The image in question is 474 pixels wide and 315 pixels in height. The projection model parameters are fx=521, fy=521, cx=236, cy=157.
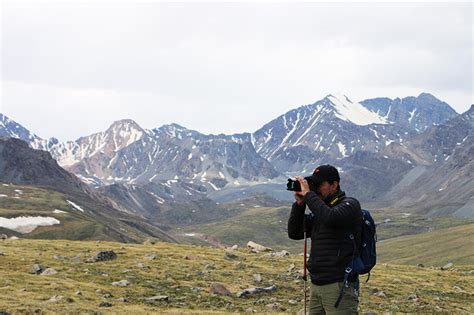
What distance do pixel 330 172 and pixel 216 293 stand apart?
69.0ft

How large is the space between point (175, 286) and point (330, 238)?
2311cm

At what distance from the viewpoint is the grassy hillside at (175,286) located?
26.2 meters

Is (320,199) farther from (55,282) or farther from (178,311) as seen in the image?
(55,282)

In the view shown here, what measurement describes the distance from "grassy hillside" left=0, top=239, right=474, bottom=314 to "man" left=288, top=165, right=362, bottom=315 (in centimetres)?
1416

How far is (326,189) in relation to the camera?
12164mm

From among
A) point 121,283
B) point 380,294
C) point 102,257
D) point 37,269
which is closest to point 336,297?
point 121,283

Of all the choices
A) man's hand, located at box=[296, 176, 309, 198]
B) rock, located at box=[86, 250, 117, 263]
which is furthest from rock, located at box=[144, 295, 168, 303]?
man's hand, located at box=[296, 176, 309, 198]

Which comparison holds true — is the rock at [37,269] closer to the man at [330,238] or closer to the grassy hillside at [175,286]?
the grassy hillside at [175,286]

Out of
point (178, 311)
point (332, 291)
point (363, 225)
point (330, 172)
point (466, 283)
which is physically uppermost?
point (330, 172)

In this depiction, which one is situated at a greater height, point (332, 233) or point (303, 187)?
point (303, 187)

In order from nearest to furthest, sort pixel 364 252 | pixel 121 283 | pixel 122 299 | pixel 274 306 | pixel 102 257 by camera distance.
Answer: pixel 364 252 → pixel 122 299 → pixel 274 306 → pixel 121 283 → pixel 102 257

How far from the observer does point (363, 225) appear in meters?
12.1

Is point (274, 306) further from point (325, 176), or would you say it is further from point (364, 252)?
point (325, 176)

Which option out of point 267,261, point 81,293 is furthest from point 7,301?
point 267,261
